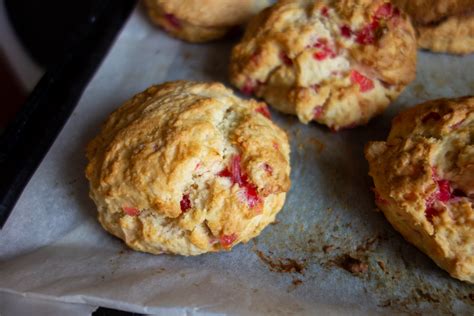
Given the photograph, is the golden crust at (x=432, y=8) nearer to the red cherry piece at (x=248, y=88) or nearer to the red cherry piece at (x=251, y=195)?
the red cherry piece at (x=248, y=88)

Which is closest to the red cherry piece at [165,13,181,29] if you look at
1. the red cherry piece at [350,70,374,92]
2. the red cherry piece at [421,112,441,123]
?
the red cherry piece at [350,70,374,92]

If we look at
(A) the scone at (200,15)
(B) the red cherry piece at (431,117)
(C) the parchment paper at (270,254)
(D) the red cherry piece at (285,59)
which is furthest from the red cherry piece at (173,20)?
(B) the red cherry piece at (431,117)

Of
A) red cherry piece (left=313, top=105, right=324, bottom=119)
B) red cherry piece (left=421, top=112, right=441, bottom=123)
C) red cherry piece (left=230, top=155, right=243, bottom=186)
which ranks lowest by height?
red cherry piece (left=230, top=155, right=243, bottom=186)

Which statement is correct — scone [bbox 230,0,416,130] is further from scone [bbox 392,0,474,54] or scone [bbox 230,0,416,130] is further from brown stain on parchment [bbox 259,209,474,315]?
brown stain on parchment [bbox 259,209,474,315]

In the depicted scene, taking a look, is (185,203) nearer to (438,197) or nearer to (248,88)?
(248,88)

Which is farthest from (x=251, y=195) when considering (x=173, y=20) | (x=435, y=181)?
(x=173, y=20)

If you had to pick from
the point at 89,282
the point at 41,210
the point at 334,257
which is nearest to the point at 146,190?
the point at 89,282
